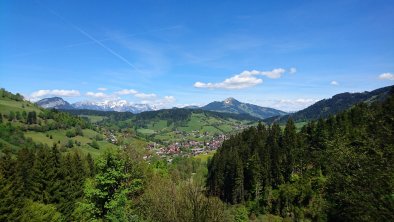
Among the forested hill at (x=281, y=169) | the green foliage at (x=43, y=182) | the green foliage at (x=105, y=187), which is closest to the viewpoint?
the green foliage at (x=105, y=187)

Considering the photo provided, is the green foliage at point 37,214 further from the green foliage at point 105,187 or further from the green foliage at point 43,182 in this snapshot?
the green foliage at point 105,187

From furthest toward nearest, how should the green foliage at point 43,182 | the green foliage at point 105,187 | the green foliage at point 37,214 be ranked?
1. the green foliage at point 43,182
2. the green foliage at point 37,214
3. the green foliage at point 105,187

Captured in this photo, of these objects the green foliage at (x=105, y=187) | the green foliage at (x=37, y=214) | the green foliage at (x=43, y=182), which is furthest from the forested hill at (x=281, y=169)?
the green foliage at (x=43, y=182)

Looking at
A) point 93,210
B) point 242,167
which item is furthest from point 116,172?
point 242,167

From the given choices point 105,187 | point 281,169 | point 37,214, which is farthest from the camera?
point 281,169

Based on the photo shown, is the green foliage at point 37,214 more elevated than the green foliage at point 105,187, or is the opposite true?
the green foliage at point 105,187

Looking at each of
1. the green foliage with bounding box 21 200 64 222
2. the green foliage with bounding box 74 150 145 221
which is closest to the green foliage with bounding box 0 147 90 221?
the green foliage with bounding box 21 200 64 222

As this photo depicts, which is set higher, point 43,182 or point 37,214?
point 43,182

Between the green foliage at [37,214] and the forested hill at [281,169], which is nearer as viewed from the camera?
the green foliage at [37,214]

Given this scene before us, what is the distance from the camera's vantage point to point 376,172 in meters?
9.37

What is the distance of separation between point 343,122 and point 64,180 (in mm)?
68342

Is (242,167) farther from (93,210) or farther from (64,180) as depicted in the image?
(93,210)

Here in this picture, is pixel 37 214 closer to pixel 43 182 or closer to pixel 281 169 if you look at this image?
pixel 43 182

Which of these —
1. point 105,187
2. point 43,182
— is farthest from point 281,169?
point 105,187
